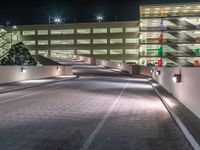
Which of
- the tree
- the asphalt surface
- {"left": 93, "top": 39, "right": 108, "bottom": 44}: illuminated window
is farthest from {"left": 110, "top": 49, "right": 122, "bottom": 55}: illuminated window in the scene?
the asphalt surface

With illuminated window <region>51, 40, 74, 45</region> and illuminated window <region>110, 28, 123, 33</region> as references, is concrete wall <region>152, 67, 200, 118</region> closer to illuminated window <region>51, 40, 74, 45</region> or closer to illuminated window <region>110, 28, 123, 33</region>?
illuminated window <region>110, 28, 123, 33</region>

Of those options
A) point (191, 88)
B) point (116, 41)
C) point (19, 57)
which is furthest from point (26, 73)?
point (116, 41)

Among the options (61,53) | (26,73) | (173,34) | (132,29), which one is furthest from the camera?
(61,53)

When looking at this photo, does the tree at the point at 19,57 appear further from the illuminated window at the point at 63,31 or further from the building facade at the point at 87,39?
the illuminated window at the point at 63,31

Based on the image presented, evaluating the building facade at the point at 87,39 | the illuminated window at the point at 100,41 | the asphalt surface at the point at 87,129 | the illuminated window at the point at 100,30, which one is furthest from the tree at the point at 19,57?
the asphalt surface at the point at 87,129

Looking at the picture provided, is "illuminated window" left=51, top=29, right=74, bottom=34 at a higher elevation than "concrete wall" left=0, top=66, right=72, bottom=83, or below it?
higher

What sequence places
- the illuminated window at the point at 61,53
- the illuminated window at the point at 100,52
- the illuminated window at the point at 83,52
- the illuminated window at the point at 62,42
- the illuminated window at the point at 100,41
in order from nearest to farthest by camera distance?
the illuminated window at the point at 100,52 < the illuminated window at the point at 100,41 < the illuminated window at the point at 61,53 < the illuminated window at the point at 83,52 < the illuminated window at the point at 62,42

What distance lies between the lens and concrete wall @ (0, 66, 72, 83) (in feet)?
93.2

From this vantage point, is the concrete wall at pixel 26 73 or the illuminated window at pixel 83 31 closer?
the concrete wall at pixel 26 73

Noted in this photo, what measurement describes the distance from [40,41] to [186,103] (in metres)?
104

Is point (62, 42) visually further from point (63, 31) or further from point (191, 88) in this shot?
point (191, 88)

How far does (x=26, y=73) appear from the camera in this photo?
111 ft

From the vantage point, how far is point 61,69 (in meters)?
47.6

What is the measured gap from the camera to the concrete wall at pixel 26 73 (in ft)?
93.2
